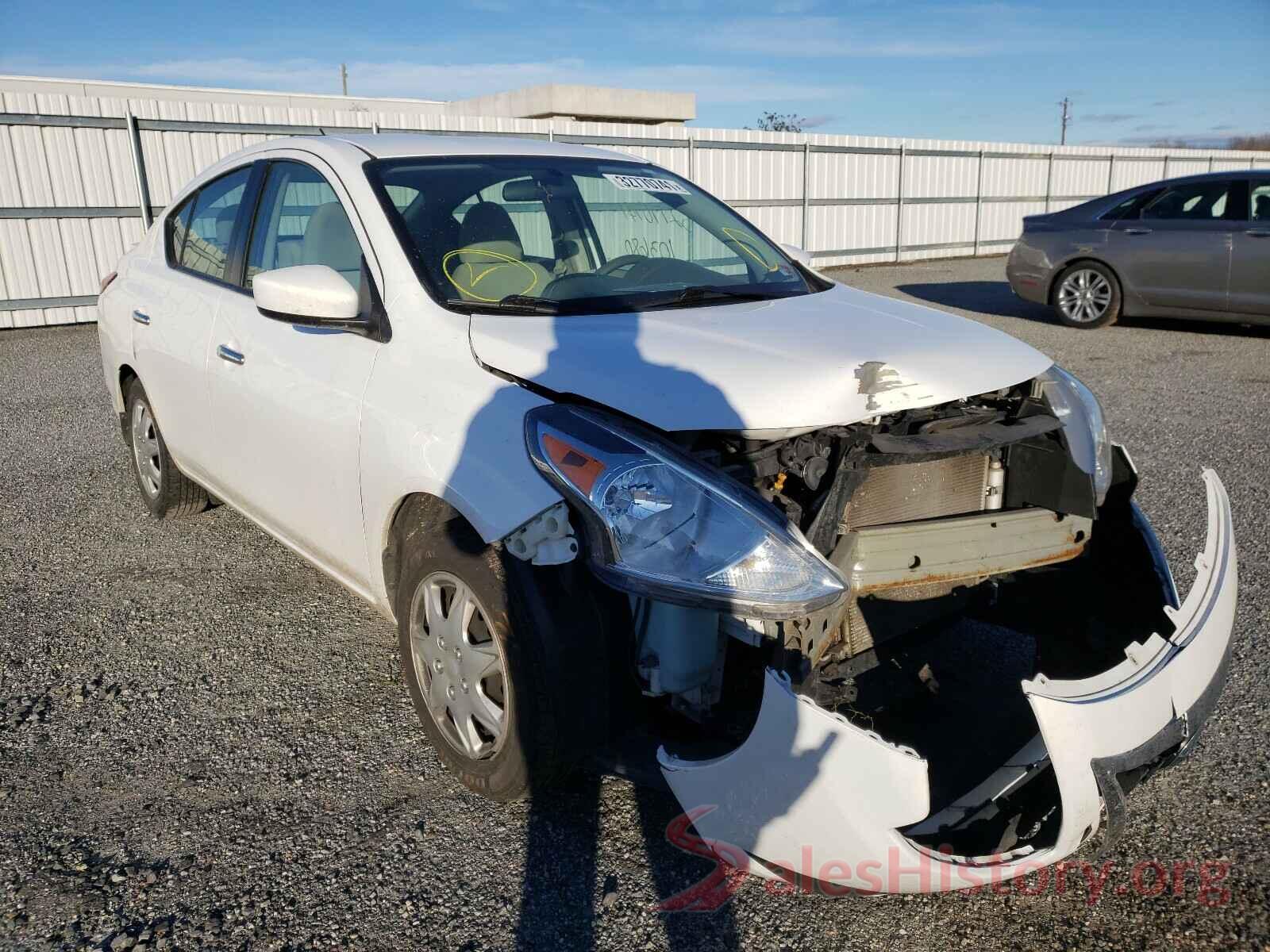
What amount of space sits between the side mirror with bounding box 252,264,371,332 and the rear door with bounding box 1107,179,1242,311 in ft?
31.0

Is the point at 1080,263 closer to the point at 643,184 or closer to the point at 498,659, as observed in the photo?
the point at 643,184

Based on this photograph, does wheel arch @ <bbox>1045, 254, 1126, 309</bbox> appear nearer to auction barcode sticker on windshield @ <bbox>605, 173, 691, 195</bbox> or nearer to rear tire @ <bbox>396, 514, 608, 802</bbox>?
auction barcode sticker on windshield @ <bbox>605, 173, 691, 195</bbox>

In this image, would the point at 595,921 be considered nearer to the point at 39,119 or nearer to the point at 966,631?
the point at 966,631

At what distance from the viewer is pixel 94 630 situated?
12.2 ft

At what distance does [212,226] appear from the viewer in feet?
13.2

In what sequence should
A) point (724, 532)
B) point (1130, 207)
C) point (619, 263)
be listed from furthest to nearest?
point (1130, 207), point (619, 263), point (724, 532)

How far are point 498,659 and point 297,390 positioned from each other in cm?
123

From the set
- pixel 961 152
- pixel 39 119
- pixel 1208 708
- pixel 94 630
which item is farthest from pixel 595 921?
pixel 961 152

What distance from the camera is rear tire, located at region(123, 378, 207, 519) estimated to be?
4602 millimetres

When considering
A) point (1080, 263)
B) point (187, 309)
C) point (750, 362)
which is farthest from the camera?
point (1080, 263)

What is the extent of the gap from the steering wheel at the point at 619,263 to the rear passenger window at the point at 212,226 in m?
1.58

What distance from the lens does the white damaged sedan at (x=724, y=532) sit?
1934 mm

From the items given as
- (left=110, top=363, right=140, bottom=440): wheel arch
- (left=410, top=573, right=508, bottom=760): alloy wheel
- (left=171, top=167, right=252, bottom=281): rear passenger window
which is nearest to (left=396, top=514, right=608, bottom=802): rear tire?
(left=410, top=573, right=508, bottom=760): alloy wheel

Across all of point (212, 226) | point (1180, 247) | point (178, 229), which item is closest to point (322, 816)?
point (212, 226)
